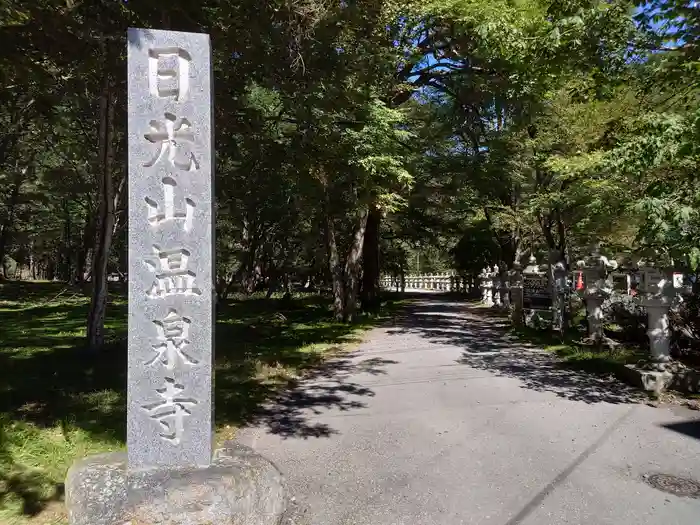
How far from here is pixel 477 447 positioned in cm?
529

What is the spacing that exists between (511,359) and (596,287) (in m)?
1.90

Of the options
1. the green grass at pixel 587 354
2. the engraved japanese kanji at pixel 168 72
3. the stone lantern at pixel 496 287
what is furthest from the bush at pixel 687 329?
the stone lantern at pixel 496 287

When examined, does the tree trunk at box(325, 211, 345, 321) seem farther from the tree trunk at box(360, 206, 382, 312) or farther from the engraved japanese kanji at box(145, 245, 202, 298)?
the engraved japanese kanji at box(145, 245, 202, 298)

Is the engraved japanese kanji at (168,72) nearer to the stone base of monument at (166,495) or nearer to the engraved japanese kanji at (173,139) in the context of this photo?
the engraved japanese kanji at (173,139)

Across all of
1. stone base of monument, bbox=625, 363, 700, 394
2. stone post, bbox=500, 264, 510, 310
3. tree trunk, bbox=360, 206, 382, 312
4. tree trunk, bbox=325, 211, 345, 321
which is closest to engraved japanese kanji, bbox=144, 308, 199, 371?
stone base of monument, bbox=625, 363, 700, 394

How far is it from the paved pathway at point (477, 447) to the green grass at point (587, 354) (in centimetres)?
38

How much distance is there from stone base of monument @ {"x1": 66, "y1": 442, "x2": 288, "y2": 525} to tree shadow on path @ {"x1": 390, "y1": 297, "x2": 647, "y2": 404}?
4.79 metres

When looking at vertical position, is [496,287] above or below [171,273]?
below

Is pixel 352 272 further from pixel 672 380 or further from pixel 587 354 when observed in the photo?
pixel 672 380

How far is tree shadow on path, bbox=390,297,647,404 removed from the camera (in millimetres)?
7270

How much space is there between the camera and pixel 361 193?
13.9m

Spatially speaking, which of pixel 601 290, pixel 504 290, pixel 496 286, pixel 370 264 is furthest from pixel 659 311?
pixel 370 264

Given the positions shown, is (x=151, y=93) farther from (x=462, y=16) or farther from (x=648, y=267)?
(x=462, y=16)

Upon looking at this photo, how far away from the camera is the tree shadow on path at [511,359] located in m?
7.27
